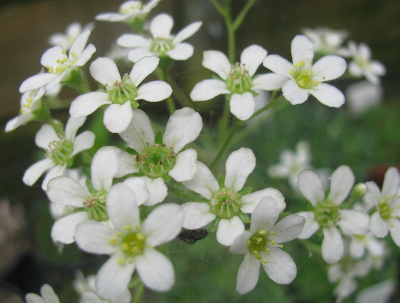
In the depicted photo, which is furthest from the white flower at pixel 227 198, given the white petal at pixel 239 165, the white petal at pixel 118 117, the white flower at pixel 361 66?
the white flower at pixel 361 66

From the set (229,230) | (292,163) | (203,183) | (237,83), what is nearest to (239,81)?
(237,83)

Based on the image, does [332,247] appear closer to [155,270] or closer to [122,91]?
[155,270]

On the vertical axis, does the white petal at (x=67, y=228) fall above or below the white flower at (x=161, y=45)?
below

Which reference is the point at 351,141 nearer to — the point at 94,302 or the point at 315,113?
the point at 315,113

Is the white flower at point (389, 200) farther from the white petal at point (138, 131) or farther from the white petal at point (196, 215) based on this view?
the white petal at point (138, 131)

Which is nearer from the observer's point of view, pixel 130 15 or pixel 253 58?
pixel 253 58
